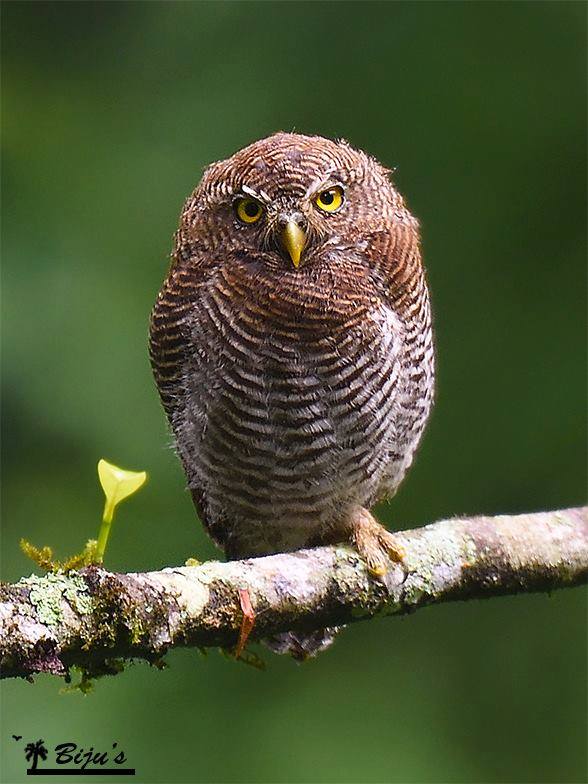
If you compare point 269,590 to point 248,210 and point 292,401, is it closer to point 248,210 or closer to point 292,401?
point 292,401

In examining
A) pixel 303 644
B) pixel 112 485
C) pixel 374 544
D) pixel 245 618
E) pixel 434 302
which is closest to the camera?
pixel 112 485

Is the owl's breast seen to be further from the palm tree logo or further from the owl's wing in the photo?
the palm tree logo

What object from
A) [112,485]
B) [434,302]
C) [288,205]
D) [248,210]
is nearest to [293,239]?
[288,205]

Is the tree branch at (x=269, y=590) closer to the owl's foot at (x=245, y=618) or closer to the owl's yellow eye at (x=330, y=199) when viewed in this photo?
the owl's foot at (x=245, y=618)

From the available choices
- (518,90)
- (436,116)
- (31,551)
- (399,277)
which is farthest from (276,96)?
(31,551)

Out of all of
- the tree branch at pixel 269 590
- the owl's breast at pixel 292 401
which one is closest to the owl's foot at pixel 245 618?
the tree branch at pixel 269 590
